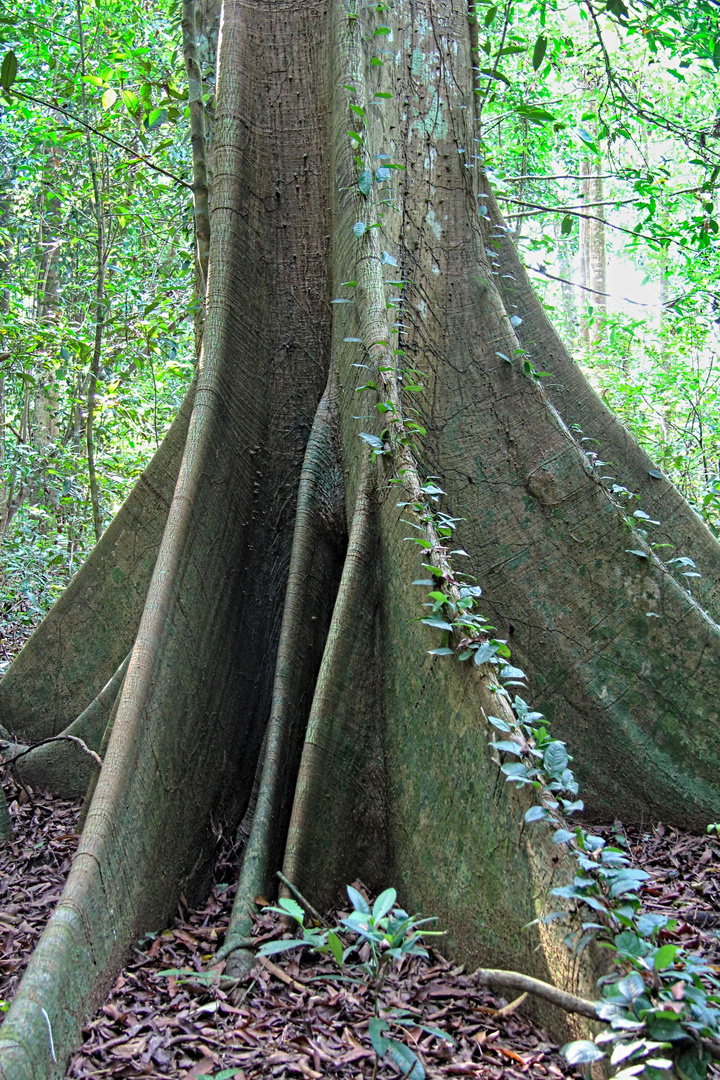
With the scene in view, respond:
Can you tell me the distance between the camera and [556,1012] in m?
2.13

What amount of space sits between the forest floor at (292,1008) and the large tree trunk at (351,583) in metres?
0.11

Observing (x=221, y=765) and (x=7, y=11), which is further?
(x=7, y=11)

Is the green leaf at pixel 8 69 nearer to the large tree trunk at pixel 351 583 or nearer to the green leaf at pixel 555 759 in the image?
the large tree trunk at pixel 351 583

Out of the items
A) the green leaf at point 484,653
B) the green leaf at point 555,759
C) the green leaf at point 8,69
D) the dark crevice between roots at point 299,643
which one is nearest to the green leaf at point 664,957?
the green leaf at point 555,759

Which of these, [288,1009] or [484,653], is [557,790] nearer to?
[484,653]

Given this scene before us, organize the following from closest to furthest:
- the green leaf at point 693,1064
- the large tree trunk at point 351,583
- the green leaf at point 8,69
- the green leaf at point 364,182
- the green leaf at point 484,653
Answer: the green leaf at point 693,1064
the green leaf at point 484,653
the large tree trunk at point 351,583
the green leaf at point 364,182
the green leaf at point 8,69

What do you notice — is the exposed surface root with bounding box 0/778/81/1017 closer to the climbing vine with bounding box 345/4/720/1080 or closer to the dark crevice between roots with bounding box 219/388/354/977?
the dark crevice between roots with bounding box 219/388/354/977

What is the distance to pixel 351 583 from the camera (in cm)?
300

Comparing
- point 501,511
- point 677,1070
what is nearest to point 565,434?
point 501,511

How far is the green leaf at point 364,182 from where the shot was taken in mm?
3465

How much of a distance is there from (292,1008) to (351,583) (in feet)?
4.41

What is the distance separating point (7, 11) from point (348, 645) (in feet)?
21.5

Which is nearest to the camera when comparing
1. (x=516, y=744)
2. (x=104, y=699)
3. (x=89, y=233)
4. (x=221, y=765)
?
(x=516, y=744)

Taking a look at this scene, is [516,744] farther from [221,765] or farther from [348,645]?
[221,765]
